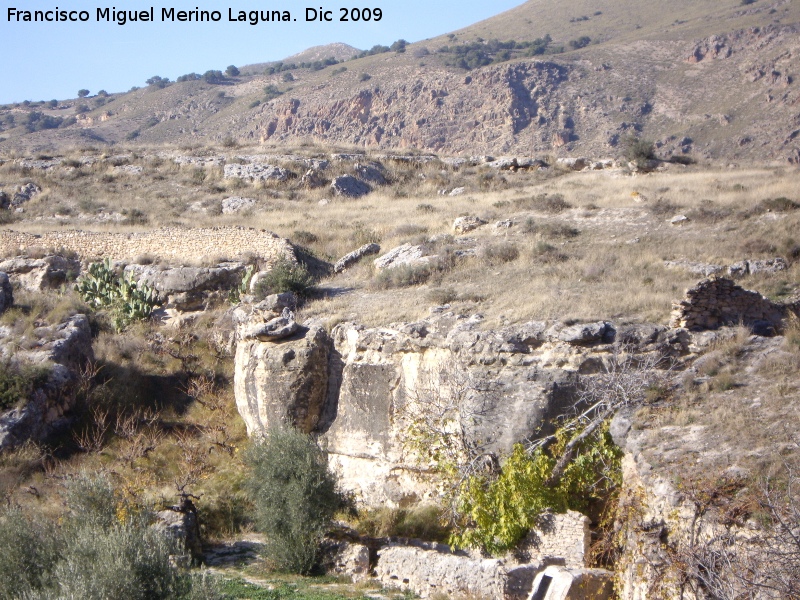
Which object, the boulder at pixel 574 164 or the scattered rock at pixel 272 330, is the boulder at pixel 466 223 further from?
the boulder at pixel 574 164

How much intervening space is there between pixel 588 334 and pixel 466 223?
1065cm

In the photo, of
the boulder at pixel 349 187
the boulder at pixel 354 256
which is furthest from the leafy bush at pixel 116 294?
the boulder at pixel 349 187

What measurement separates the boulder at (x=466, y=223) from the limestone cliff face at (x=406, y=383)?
789 cm

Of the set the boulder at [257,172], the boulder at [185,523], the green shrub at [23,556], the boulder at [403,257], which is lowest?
the boulder at [185,523]

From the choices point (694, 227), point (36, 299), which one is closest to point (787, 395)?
point (694, 227)

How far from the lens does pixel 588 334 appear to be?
13.1m

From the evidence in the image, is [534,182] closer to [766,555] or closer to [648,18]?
[766,555]

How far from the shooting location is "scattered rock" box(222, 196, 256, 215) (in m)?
29.5

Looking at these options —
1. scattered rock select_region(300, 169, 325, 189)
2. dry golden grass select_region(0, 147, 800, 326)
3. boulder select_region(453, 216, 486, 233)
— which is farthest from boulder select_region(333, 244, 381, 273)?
scattered rock select_region(300, 169, 325, 189)

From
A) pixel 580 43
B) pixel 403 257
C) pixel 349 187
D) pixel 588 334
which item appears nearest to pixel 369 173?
pixel 349 187

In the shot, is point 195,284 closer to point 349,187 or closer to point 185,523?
point 185,523

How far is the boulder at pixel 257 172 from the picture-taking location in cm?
3269

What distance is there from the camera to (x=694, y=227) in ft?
68.1

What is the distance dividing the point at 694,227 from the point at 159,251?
51.2 feet
